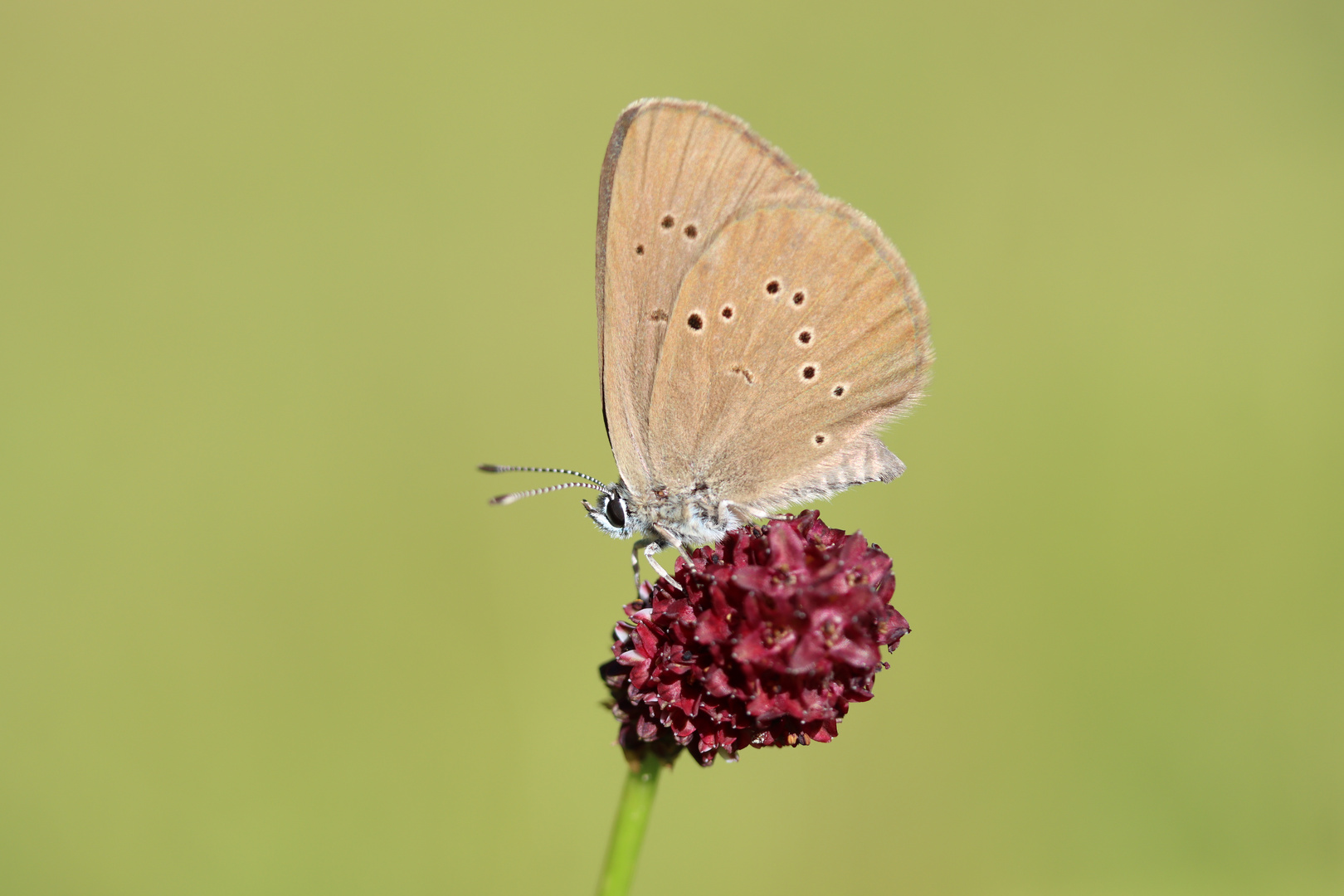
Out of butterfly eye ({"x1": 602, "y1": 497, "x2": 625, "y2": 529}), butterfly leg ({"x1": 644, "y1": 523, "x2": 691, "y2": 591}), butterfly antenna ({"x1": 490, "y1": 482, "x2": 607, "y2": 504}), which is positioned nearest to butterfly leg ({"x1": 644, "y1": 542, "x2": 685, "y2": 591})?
butterfly leg ({"x1": 644, "y1": 523, "x2": 691, "y2": 591})

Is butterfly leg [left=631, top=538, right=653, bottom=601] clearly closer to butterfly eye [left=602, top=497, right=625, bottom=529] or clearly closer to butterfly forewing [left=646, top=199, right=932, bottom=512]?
butterfly eye [left=602, top=497, right=625, bottom=529]

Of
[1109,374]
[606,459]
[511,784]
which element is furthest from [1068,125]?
[511,784]

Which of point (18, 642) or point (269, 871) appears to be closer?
point (269, 871)

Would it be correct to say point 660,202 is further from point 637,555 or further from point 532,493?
point 637,555

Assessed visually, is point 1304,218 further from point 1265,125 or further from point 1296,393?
point 1296,393

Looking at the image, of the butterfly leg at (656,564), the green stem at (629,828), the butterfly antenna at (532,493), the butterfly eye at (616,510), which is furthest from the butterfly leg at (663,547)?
the green stem at (629,828)

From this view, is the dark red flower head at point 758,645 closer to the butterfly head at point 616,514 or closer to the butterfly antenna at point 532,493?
the butterfly head at point 616,514

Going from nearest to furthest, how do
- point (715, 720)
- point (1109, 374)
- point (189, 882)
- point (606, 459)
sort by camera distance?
point (715, 720), point (189, 882), point (606, 459), point (1109, 374)
